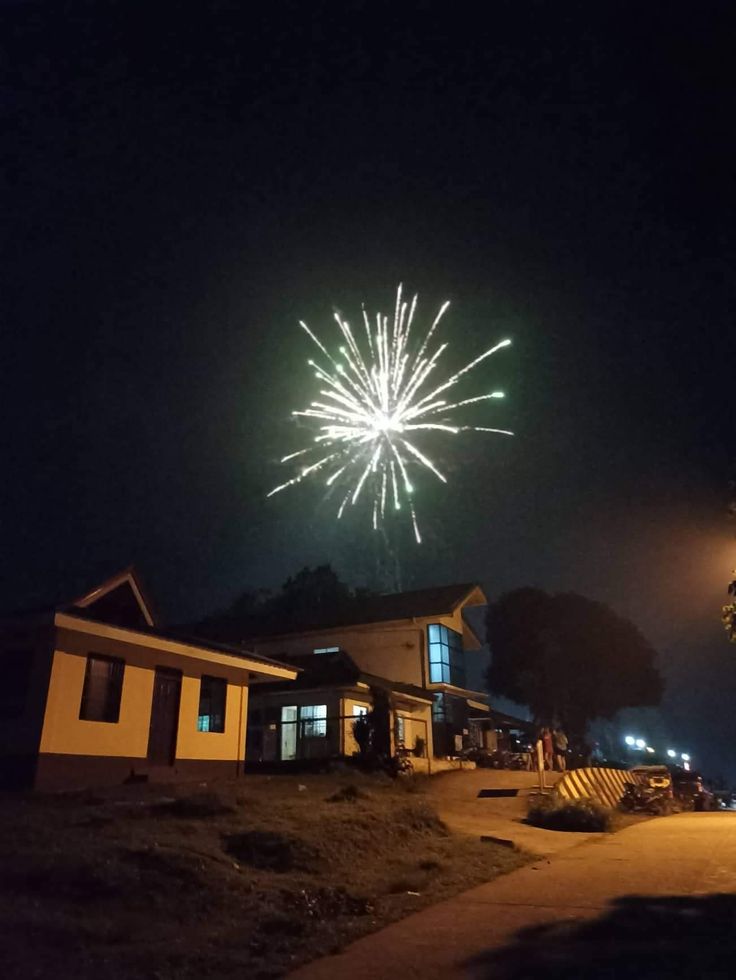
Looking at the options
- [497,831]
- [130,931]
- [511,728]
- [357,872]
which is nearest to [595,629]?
[511,728]

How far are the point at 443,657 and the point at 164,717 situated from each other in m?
18.1

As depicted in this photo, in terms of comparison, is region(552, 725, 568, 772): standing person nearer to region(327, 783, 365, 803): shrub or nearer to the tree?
the tree

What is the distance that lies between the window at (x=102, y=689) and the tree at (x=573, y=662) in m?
35.6

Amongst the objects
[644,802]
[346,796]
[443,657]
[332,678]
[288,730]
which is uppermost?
[443,657]

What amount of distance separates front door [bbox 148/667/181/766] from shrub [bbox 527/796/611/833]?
28.0 ft

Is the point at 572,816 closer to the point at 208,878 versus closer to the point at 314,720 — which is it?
the point at 208,878

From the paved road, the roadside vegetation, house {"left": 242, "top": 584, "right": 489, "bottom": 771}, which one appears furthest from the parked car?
the paved road

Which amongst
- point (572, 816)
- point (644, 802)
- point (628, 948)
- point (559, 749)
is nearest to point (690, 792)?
point (559, 749)

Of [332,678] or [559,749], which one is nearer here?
[332,678]

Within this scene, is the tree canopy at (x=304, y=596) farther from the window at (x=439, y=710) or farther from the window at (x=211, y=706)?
the window at (x=211, y=706)

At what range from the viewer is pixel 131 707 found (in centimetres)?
1769

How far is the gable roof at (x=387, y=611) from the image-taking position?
115 feet

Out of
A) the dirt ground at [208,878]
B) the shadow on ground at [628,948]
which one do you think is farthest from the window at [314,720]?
the shadow on ground at [628,948]

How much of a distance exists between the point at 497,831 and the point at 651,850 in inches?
134
